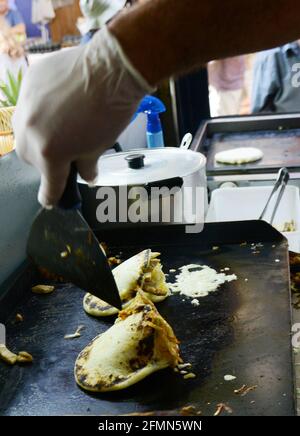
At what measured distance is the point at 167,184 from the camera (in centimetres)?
193

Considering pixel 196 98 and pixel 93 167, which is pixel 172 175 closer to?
pixel 93 167

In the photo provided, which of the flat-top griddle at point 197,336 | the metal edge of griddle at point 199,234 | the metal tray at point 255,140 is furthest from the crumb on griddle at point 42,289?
the metal tray at point 255,140

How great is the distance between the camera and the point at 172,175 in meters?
1.97

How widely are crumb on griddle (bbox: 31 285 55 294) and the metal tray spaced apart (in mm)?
1297

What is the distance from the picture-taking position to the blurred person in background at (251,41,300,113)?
4227 mm

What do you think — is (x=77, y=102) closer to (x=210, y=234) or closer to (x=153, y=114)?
(x=210, y=234)

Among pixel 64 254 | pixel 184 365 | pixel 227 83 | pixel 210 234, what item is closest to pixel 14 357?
pixel 64 254

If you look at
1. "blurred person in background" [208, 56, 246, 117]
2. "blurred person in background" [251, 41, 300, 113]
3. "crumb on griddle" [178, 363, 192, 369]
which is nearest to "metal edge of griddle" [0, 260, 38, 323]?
"crumb on griddle" [178, 363, 192, 369]

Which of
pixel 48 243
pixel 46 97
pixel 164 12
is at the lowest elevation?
pixel 48 243

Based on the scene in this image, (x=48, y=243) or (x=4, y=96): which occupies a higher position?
(x=4, y=96)

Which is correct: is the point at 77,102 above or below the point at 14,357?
above

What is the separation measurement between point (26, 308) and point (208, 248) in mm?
729

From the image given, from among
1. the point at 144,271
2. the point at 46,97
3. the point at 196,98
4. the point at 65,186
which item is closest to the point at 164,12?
the point at 46,97

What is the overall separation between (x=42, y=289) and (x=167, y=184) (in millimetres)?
584
